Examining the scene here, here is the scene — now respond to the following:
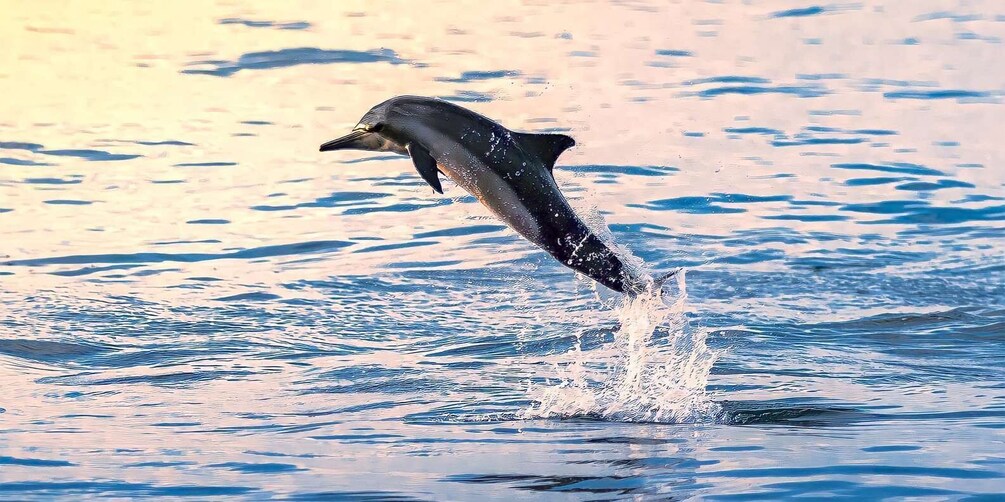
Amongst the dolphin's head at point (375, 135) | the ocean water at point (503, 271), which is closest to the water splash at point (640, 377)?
the ocean water at point (503, 271)

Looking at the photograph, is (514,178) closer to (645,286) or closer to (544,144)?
(544,144)

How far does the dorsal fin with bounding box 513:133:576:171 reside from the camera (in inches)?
288

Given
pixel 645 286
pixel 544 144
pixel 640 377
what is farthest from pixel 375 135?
pixel 640 377

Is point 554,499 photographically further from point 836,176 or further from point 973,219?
point 836,176

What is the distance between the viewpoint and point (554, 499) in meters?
5.59

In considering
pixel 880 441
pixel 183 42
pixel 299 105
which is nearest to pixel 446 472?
pixel 880 441

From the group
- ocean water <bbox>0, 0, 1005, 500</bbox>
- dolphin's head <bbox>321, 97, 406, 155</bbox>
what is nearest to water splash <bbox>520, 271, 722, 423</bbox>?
ocean water <bbox>0, 0, 1005, 500</bbox>

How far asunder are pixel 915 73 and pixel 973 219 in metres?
6.34

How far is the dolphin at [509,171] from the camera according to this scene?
23.9ft

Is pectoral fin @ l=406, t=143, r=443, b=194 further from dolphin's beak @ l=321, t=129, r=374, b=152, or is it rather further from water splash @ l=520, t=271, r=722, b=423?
water splash @ l=520, t=271, r=722, b=423

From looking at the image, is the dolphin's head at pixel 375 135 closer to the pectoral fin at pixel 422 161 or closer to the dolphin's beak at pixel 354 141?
the dolphin's beak at pixel 354 141

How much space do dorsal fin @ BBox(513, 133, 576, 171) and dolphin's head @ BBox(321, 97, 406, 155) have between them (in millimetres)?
635

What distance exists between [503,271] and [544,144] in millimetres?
4906

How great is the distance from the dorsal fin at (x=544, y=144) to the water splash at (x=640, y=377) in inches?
38.5
